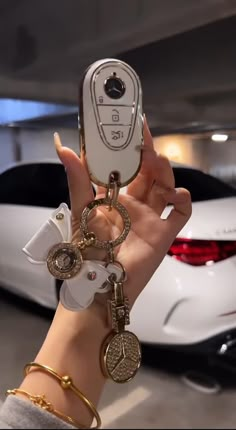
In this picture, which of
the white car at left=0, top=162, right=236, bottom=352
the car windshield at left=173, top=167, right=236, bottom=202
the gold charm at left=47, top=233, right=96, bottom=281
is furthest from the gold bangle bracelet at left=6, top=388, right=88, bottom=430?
the car windshield at left=173, top=167, right=236, bottom=202

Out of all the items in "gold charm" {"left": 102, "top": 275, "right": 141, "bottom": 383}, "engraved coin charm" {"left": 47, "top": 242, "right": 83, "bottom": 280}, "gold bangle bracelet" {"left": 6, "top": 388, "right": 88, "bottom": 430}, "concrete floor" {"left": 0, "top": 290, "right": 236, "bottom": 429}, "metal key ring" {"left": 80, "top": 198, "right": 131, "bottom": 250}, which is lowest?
"concrete floor" {"left": 0, "top": 290, "right": 236, "bottom": 429}

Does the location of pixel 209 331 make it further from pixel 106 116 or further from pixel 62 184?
pixel 106 116

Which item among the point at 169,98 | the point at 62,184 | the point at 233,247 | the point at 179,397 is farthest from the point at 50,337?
the point at 169,98

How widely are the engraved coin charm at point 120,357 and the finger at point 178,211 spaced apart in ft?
0.40

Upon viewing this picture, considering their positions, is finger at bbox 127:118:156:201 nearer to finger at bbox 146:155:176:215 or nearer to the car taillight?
finger at bbox 146:155:176:215

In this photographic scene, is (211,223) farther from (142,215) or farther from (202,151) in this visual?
(142,215)

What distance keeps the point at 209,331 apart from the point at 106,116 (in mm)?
624

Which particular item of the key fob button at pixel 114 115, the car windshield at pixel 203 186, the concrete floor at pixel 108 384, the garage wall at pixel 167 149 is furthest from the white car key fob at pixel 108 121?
the car windshield at pixel 203 186

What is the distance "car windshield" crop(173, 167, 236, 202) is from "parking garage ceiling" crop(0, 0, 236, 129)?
125mm

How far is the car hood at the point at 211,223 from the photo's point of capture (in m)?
0.93

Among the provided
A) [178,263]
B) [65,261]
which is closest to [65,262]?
[65,261]

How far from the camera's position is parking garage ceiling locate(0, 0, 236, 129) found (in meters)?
1.00

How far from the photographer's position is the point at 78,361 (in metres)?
0.44

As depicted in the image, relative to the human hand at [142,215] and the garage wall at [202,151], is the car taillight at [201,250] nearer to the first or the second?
the garage wall at [202,151]
